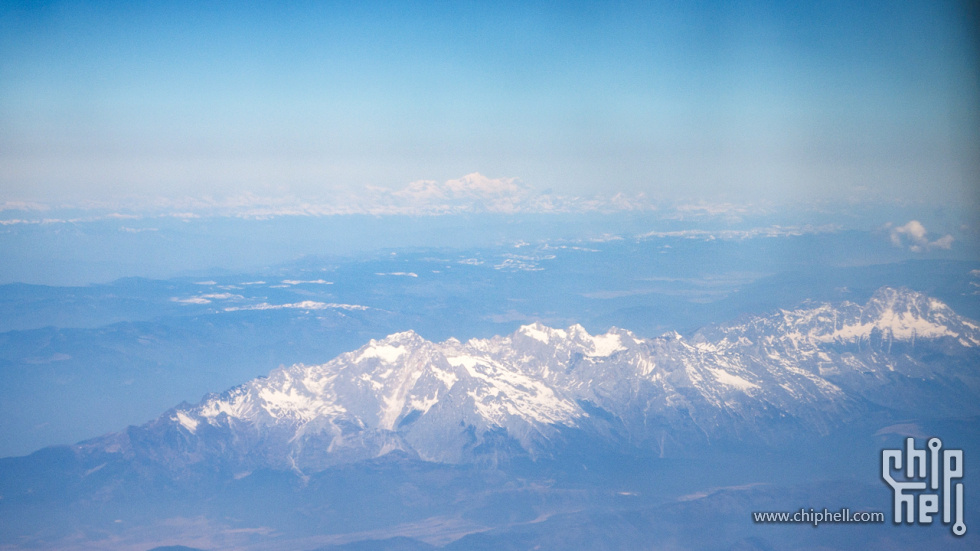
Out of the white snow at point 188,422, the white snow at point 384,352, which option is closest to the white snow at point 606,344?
the white snow at point 384,352

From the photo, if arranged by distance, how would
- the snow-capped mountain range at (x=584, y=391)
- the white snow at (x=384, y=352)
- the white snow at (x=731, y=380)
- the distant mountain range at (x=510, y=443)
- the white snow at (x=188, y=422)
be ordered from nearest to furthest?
1. the distant mountain range at (x=510, y=443)
2. the white snow at (x=188, y=422)
3. the snow-capped mountain range at (x=584, y=391)
4. the white snow at (x=384, y=352)
5. the white snow at (x=731, y=380)

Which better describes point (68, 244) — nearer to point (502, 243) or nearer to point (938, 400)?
point (502, 243)

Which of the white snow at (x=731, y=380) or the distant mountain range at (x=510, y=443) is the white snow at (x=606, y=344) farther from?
the white snow at (x=731, y=380)

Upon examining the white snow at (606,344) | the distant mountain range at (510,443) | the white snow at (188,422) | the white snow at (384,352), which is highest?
the white snow at (384,352)

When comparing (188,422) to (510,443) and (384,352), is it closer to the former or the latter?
(384,352)

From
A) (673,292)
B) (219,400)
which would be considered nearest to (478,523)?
(219,400)

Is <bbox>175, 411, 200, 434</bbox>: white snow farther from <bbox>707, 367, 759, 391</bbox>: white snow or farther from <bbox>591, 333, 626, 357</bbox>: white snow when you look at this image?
<bbox>707, 367, 759, 391</bbox>: white snow

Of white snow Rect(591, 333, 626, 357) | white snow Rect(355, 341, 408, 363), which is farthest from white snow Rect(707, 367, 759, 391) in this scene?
white snow Rect(355, 341, 408, 363)

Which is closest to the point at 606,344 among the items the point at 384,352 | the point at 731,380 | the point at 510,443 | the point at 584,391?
the point at 584,391
